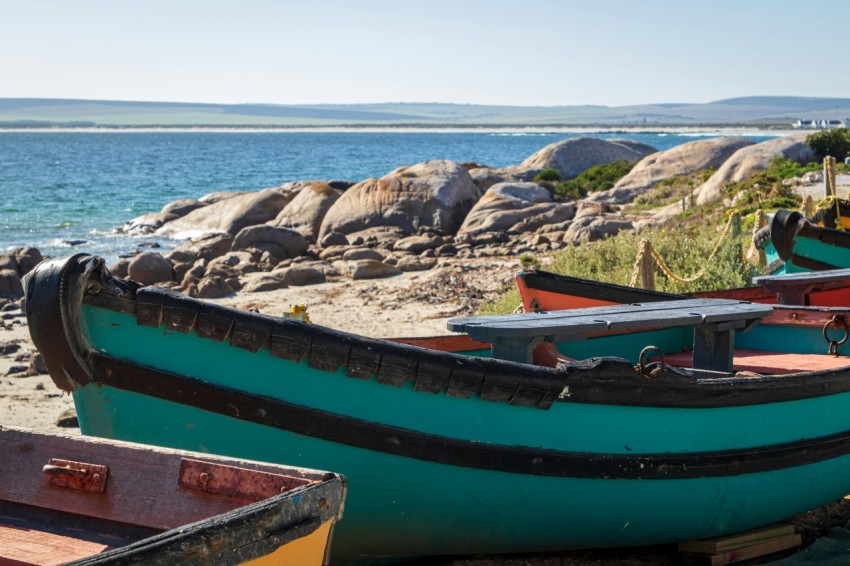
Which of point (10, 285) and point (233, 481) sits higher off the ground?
point (233, 481)

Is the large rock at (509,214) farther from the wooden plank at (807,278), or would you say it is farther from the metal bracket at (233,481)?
the metal bracket at (233,481)

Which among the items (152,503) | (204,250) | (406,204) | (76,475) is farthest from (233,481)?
(406,204)

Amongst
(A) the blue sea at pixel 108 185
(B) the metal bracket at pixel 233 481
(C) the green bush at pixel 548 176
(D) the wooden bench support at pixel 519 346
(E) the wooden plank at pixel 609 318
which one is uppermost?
(E) the wooden plank at pixel 609 318

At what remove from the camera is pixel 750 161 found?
89.1 feet

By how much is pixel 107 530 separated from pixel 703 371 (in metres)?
3.49

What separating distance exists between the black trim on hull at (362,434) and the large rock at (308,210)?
61.7 ft

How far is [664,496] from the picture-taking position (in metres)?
5.47

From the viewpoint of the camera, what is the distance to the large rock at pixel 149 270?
18.3m

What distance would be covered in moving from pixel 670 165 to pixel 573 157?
20.6ft

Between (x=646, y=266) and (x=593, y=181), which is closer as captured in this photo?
(x=646, y=266)

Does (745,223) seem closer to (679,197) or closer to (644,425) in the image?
(679,197)

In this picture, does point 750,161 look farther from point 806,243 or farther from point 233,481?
point 233,481

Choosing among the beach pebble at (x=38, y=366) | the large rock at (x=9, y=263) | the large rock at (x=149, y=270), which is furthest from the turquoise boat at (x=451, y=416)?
the large rock at (x=9, y=263)

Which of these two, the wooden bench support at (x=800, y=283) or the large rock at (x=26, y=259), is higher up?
the wooden bench support at (x=800, y=283)
